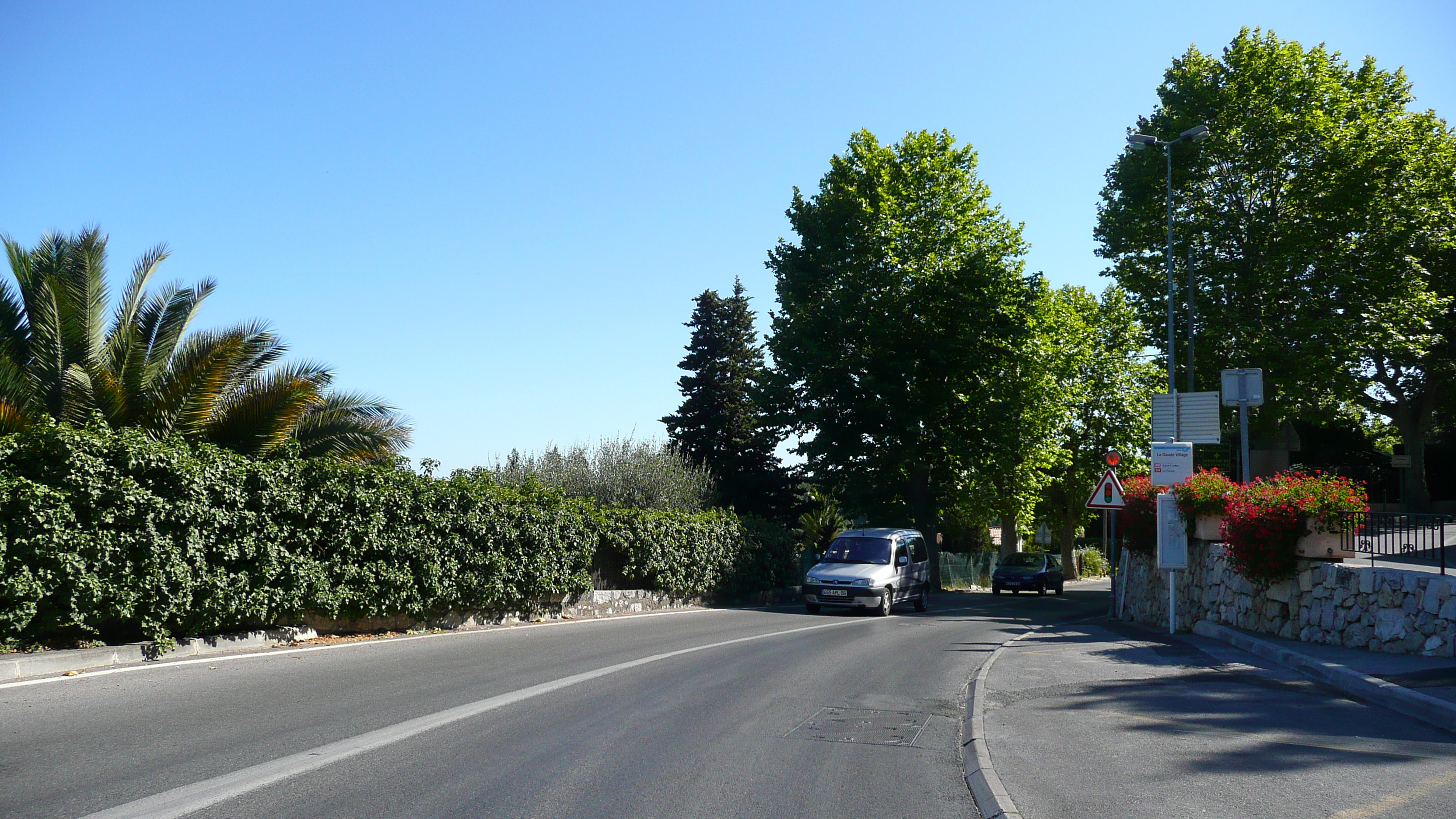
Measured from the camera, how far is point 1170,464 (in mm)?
18031

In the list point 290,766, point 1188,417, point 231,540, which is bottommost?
point 290,766

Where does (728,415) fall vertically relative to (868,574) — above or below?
above

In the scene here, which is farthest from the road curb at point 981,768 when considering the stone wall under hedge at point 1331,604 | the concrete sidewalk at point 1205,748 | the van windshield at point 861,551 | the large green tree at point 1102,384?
the large green tree at point 1102,384

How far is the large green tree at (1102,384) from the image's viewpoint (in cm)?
4450

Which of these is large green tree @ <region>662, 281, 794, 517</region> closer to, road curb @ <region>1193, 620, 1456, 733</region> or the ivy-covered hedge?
the ivy-covered hedge

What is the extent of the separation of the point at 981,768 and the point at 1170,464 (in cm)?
1314

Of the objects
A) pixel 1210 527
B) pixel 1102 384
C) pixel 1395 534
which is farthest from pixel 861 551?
pixel 1102 384

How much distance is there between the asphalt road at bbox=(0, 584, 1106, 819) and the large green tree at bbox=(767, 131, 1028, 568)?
2152 cm

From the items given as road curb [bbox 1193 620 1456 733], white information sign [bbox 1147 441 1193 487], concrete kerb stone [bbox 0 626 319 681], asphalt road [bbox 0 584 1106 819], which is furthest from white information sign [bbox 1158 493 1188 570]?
concrete kerb stone [bbox 0 626 319 681]

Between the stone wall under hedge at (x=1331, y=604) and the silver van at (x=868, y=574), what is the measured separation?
671 centimetres

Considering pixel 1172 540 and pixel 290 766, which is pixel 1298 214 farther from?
pixel 290 766

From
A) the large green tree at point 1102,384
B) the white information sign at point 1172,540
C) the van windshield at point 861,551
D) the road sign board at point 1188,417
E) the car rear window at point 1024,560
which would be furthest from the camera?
the large green tree at point 1102,384

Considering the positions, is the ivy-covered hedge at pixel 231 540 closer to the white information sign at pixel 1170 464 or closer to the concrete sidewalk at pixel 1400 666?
the white information sign at pixel 1170 464

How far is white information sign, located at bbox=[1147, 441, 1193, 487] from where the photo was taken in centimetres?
1795
